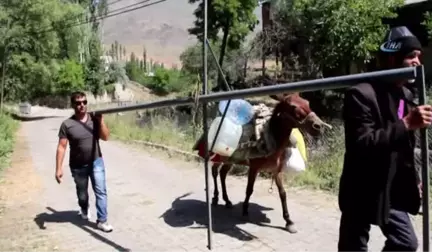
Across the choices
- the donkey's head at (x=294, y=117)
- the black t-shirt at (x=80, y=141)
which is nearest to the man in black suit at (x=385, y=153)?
the donkey's head at (x=294, y=117)

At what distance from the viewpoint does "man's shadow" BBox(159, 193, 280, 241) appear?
6.29 metres

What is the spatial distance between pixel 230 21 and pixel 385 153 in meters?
36.1

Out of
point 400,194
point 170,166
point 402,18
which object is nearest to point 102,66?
point 402,18

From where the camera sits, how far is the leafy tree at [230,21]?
37000mm

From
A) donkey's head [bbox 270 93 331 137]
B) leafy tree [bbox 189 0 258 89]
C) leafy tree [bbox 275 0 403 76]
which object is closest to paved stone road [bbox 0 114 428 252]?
donkey's head [bbox 270 93 331 137]

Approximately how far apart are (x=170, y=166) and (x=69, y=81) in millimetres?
39856

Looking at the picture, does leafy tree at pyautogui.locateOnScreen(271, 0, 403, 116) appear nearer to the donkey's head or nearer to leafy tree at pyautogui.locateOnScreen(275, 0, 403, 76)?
leafy tree at pyautogui.locateOnScreen(275, 0, 403, 76)

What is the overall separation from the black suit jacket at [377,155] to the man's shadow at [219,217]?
10.1 ft

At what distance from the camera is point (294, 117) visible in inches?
229

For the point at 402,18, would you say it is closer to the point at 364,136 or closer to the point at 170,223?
the point at 170,223

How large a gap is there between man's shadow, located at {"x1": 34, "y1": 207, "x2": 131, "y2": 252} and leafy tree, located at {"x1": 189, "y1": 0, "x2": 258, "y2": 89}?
1145 inches

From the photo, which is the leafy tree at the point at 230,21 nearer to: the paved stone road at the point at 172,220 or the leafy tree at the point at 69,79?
Answer: the leafy tree at the point at 69,79

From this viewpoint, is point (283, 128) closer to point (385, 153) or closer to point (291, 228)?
point (291, 228)

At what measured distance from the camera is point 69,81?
49.0 m
